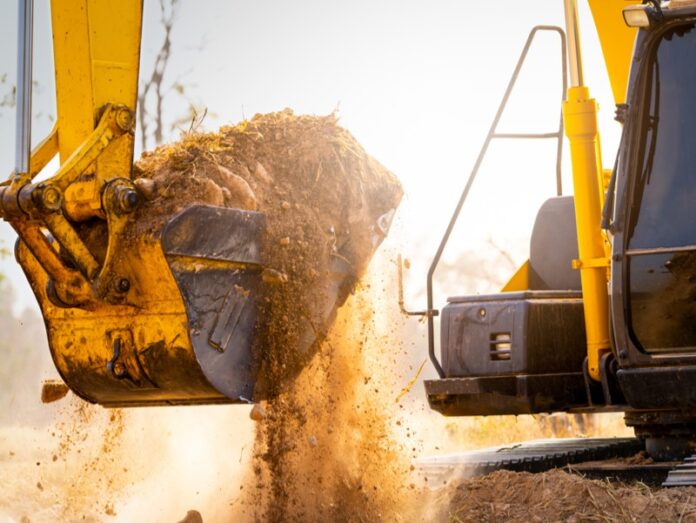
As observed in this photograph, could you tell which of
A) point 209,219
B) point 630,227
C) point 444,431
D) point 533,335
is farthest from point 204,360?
point 444,431

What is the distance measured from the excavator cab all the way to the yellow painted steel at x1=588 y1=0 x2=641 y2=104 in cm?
190

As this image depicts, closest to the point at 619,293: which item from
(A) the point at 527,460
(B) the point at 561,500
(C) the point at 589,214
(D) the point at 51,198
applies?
(C) the point at 589,214

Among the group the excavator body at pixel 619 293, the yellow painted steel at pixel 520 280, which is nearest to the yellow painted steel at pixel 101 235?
the excavator body at pixel 619 293

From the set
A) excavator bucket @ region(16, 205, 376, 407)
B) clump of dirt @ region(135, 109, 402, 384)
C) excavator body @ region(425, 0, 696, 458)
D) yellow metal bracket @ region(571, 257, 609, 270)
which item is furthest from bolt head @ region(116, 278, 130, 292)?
yellow metal bracket @ region(571, 257, 609, 270)

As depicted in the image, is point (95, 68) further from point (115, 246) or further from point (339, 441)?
point (339, 441)

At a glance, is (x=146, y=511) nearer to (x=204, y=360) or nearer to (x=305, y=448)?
(x=305, y=448)

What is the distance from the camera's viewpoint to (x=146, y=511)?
648cm

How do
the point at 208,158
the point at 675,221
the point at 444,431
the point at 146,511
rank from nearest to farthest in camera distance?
the point at 675,221 < the point at 208,158 < the point at 146,511 < the point at 444,431

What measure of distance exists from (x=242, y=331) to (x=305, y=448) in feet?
2.73

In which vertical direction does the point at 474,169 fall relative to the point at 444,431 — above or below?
above

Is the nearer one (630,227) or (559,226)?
(630,227)

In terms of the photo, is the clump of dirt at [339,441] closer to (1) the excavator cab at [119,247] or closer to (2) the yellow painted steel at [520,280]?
(1) the excavator cab at [119,247]

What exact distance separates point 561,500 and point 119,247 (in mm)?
2060

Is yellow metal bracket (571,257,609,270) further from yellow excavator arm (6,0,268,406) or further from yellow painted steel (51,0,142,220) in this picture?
yellow painted steel (51,0,142,220)
